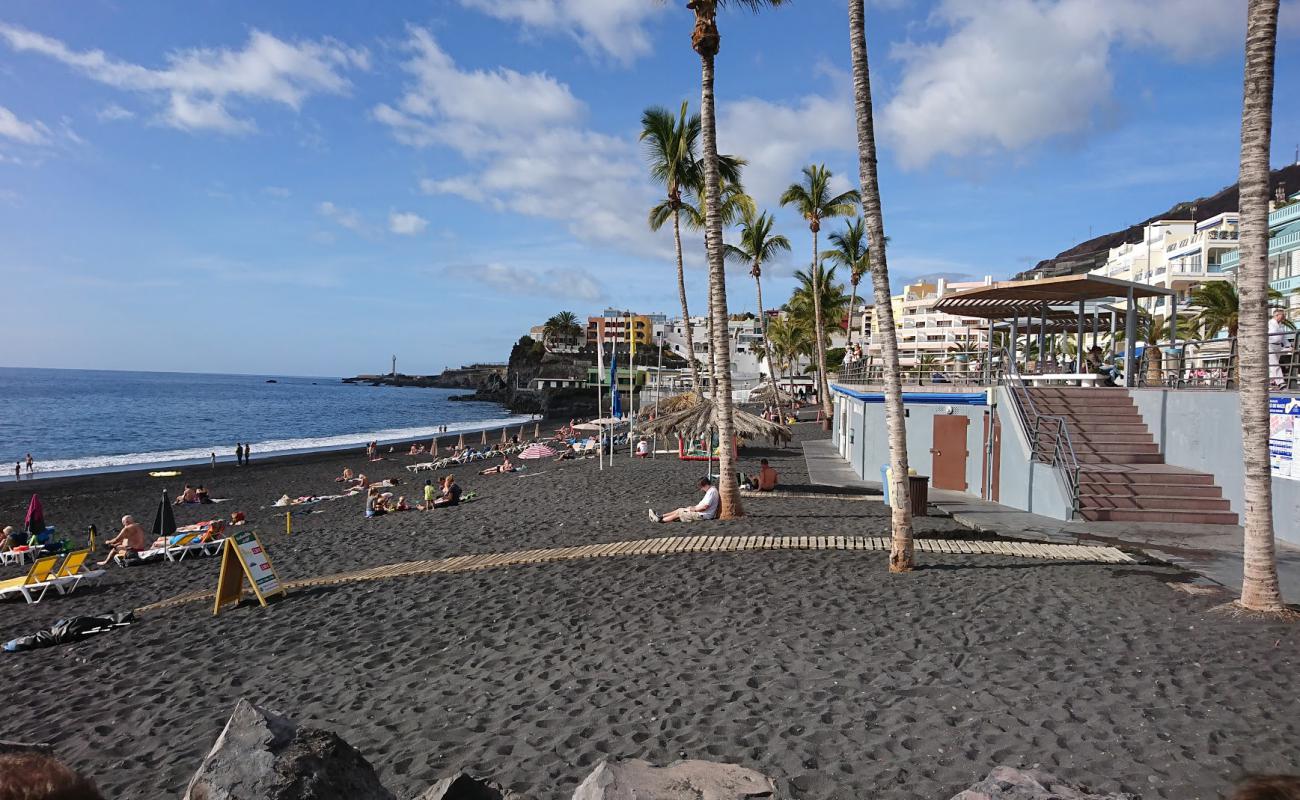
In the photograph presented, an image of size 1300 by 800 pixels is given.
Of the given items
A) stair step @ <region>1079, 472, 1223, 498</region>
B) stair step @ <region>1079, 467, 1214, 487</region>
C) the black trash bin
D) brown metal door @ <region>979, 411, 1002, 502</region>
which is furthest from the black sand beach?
brown metal door @ <region>979, 411, 1002, 502</region>

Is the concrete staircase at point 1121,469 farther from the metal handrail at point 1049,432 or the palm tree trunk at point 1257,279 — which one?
the palm tree trunk at point 1257,279

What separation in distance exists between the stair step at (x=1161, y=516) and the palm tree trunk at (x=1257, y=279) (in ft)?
18.0

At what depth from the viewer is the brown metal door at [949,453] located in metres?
17.3

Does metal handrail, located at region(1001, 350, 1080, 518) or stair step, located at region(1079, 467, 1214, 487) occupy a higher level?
metal handrail, located at region(1001, 350, 1080, 518)

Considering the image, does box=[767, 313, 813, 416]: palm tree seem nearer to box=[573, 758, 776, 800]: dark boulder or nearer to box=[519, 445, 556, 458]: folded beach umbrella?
box=[519, 445, 556, 458]: folded beach umbrella

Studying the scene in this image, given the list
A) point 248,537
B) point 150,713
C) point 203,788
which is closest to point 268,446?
point 248,537

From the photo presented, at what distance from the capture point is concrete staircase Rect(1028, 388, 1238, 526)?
12.5 metres

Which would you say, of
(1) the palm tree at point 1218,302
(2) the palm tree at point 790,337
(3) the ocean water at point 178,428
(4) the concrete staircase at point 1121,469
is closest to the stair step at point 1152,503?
(4) the concrete staircase at point 1121,469

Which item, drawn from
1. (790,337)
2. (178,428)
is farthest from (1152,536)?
(178,428)

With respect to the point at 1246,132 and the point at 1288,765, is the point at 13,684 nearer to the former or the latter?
the point at 1288,765

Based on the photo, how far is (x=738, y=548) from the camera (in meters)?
11.1

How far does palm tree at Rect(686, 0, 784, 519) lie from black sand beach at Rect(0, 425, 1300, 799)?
3.21m

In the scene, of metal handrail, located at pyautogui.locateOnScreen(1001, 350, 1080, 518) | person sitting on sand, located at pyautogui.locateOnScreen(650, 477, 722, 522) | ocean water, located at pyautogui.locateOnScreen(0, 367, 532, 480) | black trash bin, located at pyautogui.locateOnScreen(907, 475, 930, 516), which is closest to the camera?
metal handrail, located at pyautogui.locateOnScreen(1001, 350, 1080, 518)

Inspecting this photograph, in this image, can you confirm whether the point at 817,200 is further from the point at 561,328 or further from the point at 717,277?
the point at 561,328
